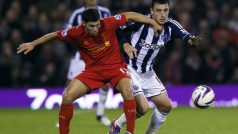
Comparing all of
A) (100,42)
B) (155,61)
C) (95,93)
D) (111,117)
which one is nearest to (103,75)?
(100,42)

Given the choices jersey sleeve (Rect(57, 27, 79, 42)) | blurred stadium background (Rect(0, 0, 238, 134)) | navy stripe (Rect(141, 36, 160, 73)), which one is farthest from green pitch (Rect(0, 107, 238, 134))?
jersey sleeve (Rect(57, 27, 79, 42))

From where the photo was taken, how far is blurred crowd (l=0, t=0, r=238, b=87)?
16.3 m

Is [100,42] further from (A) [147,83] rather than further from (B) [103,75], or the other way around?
(A) [147,83]

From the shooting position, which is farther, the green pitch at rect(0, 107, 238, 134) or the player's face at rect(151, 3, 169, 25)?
the green pitch at rect(0, 107, 238, 134)

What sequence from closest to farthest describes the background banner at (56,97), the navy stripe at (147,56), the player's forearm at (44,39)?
the player's forearm at (44,39), the navy stripe at (147,56), the background banner at (56,97)

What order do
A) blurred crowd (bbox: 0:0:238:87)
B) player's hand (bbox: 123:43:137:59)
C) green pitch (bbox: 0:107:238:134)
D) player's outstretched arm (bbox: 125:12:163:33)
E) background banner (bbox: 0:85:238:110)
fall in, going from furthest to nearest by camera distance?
blurred crowd (bbox: 0:0:238:87) → background banner (bbox: 0:85:238:110) → green pitch (bbox: 0:107:238:134) → player's outstretched arm (bbox: 125:12:163:33) → player's hand (bbox: 123:43:137:59)

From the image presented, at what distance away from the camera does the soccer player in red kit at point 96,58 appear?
28.1 feet

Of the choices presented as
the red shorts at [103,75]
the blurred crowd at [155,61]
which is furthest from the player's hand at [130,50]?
the blurred crowd at [155,61]

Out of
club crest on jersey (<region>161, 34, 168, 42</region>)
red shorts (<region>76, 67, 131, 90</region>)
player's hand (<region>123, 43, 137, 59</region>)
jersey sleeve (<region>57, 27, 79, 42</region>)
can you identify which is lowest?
red shorts (<region>76, 67, 131, 90</region>)

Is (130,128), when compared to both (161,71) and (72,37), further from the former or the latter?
(161,71)

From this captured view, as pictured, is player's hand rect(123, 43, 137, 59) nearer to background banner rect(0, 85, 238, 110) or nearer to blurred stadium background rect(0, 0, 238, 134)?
blurred stadium background rect(0, 0, 238, 134)

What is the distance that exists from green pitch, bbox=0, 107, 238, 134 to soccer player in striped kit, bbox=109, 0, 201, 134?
4.48 ft

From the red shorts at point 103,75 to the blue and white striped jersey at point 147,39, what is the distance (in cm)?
42

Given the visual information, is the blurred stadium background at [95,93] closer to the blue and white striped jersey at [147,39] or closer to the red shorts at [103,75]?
the blue and white striped jersey at [147,39]
